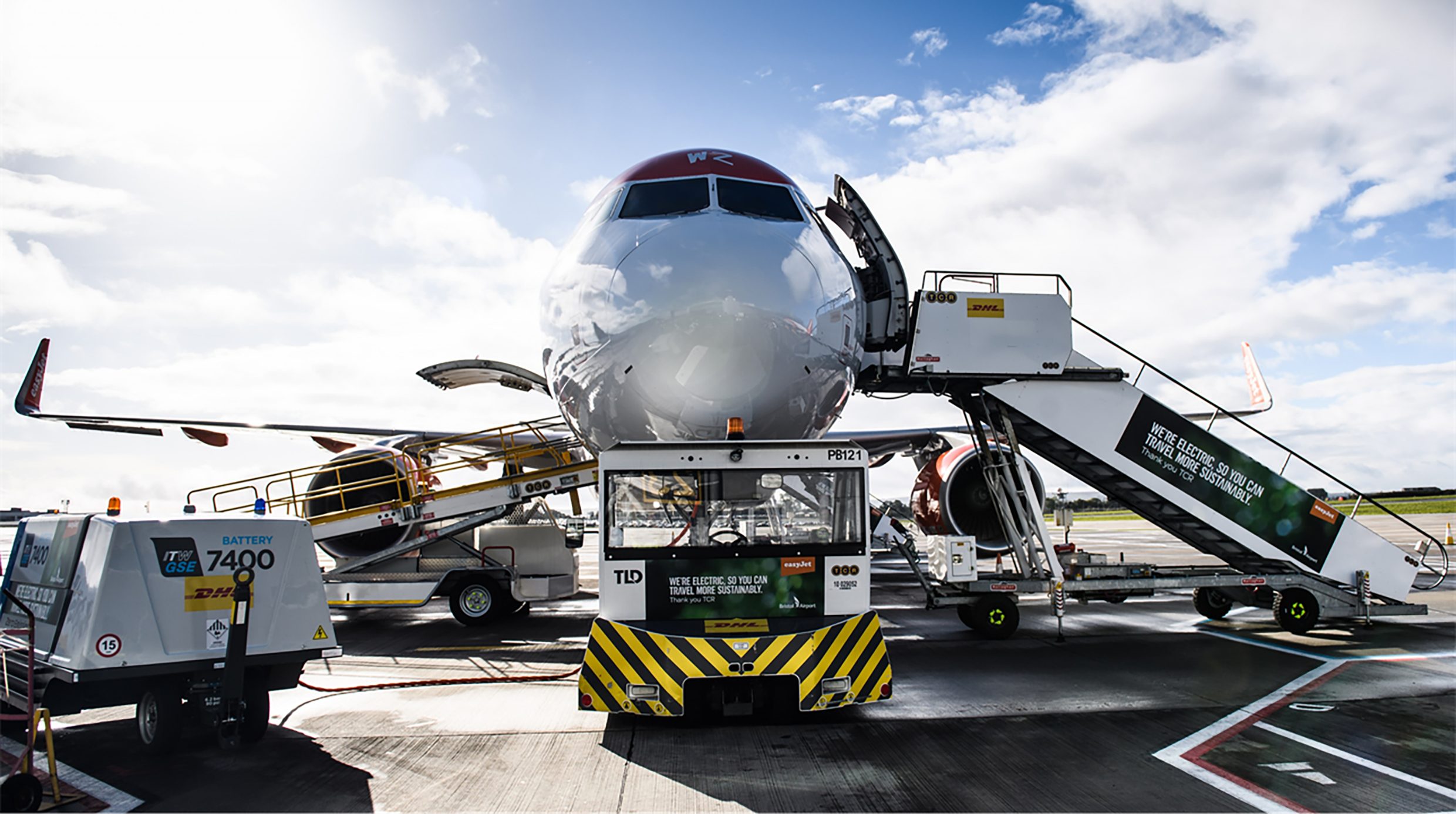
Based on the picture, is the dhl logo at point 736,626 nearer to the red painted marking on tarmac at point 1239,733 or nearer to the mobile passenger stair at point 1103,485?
the red painted marking on tarmac at point 1239,733

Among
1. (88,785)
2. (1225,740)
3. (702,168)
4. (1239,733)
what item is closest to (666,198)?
(702,168)

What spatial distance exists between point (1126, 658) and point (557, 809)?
22.8 feet

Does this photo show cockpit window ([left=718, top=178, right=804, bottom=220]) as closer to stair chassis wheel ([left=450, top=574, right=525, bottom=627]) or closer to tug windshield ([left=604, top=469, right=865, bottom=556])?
tug windshield ([left=604, top=469, right=865, bottom=556])

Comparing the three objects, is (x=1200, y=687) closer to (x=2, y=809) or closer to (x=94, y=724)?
(x=2, y=809)

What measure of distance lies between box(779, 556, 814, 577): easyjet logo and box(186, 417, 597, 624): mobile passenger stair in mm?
5777

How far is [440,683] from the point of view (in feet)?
28.1

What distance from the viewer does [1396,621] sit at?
1236 cm

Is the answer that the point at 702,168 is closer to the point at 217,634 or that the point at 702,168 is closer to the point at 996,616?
the point at 217,634

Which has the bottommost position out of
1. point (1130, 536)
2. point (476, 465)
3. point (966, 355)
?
point (1130, 536)

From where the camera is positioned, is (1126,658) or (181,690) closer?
(181,690)

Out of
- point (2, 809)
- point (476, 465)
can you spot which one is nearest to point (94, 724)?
point (2, 809)

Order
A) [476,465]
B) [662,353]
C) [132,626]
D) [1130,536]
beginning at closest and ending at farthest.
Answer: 1. [132,626]
2. [662,353]
3. [476,465]
4. [1130,536]

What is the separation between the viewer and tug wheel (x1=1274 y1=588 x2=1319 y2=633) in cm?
1120

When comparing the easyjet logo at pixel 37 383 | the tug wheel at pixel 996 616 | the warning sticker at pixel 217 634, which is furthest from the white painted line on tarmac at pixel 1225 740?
the easyjet logo at pixel 37 383
